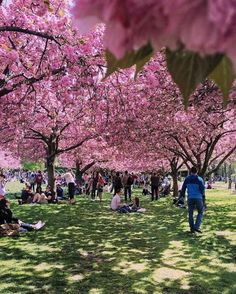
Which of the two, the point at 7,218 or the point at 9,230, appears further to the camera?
the point at 7,218

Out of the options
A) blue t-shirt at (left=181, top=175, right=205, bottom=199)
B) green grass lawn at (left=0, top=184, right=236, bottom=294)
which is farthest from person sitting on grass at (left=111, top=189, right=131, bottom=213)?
blue t-shirt at (left=181, top=175, right=205, bottom=199)

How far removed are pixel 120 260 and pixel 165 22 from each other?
838cm

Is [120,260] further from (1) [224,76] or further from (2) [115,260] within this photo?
(1) [224,76]

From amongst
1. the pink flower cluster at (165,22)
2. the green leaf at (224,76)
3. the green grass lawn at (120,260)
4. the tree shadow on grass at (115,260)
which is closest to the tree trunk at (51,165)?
the green grass lawn at (120,260)

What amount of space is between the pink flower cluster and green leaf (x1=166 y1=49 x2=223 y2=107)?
0.15 m

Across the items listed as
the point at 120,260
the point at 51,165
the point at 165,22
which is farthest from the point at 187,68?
the point at 51,165

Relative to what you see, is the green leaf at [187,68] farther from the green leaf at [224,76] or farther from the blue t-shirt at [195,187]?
the blue t-shirt at [195,187]

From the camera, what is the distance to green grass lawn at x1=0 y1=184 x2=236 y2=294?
6.65 meters

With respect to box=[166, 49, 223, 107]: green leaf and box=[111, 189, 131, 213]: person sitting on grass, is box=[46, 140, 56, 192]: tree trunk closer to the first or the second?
box=[111, 189, 131, 213]: person sitting on grass

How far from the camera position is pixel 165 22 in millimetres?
530

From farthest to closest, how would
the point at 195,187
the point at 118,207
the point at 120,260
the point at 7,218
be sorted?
1. the point at 118,207
2. the point at 7,218
3. the point at 195,187
4. the point at 120,260

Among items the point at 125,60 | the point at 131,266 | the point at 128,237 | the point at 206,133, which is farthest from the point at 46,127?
the point at 125,60

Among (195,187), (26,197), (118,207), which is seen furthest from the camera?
(26,197)

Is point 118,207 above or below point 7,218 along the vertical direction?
above
